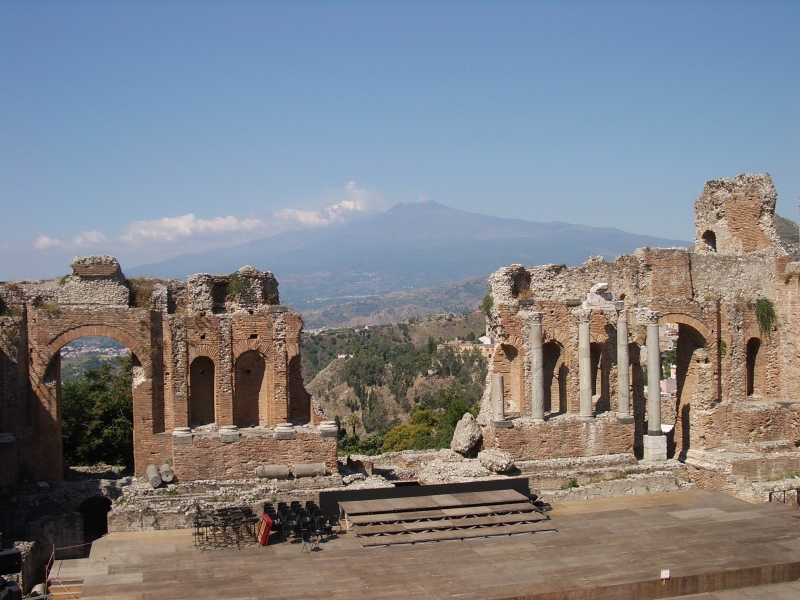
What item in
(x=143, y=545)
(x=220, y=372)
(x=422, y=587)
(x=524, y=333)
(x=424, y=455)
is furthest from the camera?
(x=424, y=455)

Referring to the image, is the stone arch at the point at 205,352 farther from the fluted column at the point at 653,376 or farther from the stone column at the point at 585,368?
the fluted column at the point at 653,376

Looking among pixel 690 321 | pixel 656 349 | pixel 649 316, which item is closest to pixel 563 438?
pixel 656 349

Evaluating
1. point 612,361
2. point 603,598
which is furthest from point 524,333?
point 603,598

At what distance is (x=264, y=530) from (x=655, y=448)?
43.3ft

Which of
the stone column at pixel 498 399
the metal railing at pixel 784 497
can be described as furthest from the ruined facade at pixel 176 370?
the metal railing at pixel 784 497

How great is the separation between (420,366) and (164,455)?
6285 centimetres

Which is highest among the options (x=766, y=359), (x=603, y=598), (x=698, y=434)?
(x=766, y=359)

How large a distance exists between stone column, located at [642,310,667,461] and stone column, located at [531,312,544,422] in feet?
12.1

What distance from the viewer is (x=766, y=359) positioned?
2944 cm

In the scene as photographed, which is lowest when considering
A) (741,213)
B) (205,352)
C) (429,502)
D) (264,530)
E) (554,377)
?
(264,530)

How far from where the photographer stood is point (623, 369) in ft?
88.8

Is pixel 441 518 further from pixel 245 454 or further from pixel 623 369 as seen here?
pixel 623 369

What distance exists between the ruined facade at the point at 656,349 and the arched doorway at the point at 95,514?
11.6 metres

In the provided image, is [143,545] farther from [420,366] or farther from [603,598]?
[420,366]
